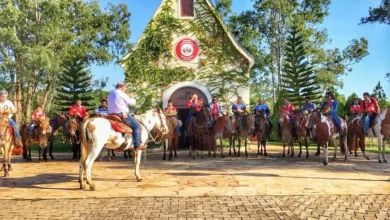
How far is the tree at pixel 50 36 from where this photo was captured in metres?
27.1

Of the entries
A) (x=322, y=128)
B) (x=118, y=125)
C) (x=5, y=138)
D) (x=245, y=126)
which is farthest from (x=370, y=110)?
(x=5, y=138)

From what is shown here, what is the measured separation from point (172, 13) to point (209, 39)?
9.04 ft

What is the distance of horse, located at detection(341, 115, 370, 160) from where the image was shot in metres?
15.9

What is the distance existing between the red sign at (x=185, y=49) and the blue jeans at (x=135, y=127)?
40.3 ft

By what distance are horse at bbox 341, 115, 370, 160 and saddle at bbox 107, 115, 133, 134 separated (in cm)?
1072


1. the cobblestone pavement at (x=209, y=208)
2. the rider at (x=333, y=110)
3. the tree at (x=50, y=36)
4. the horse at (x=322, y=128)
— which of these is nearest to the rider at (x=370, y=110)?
→ the rider at (x=333, y=110)

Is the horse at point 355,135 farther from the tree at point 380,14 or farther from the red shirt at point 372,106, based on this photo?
the tree at point 380,14

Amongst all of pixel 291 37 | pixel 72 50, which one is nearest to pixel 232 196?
pixel 72 50

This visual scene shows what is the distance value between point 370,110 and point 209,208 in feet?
34.3

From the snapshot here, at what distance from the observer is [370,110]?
14.9 meters

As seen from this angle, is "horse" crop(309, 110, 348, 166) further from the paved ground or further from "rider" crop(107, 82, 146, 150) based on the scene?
"rider" crop(107, 82, 146, 150)

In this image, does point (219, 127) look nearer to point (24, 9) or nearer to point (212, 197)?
point (212, 197)

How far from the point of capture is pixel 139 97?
69.3 ft

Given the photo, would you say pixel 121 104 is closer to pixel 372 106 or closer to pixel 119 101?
pixel 119 101
